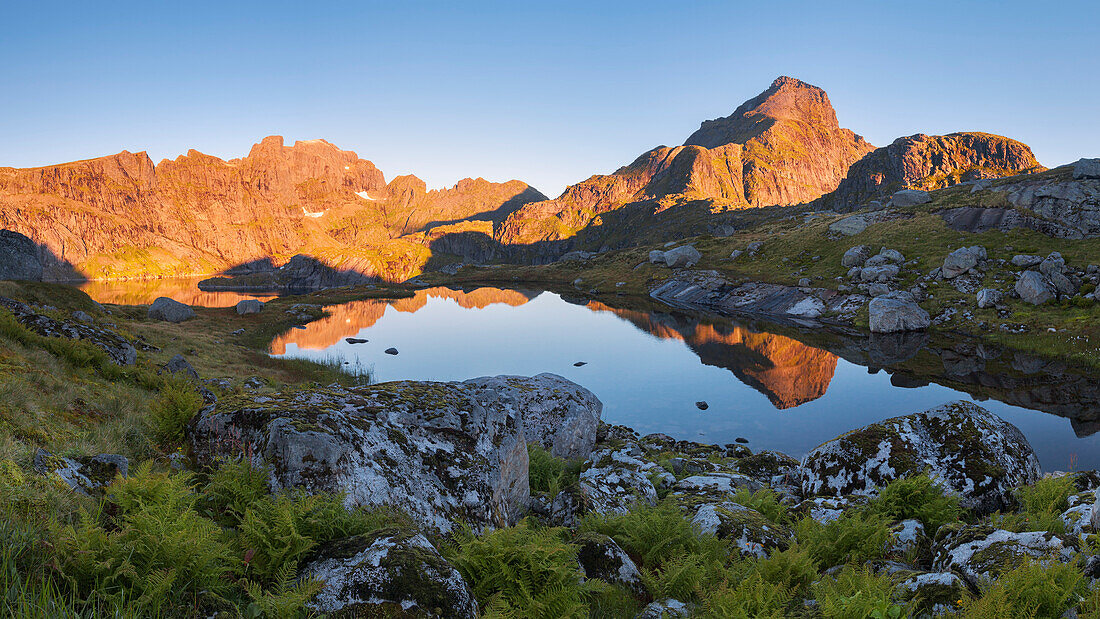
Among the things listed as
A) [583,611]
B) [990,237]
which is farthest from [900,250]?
[583,611]

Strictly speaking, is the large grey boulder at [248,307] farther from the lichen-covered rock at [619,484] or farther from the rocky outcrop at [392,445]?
the lichen-covered rock at [619,484]

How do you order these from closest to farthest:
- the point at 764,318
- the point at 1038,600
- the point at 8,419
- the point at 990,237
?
the point at 1038,600 < the point at 8,419 < the point at 990,237 < the point at 764,318

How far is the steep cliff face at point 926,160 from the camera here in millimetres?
165875

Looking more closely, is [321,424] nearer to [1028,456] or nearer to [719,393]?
[1028,456]

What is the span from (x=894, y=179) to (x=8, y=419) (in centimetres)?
23177

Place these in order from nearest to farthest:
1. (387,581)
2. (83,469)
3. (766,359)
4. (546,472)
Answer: (387,581)
(83,469)
(546,472)
(766,359)

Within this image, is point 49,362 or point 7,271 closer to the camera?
point 49,362

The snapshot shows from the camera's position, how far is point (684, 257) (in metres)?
119

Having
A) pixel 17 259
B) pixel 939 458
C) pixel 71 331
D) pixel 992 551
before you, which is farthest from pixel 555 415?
pixel 17 259

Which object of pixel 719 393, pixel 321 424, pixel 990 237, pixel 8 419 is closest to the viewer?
pixel 8 419

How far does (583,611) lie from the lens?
541 centimetres

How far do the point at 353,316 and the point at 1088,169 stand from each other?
396 ft

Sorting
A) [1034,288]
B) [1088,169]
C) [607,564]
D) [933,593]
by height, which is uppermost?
[1088,169]

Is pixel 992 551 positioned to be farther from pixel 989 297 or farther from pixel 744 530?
pixel 989 297
